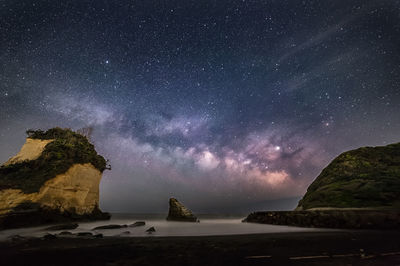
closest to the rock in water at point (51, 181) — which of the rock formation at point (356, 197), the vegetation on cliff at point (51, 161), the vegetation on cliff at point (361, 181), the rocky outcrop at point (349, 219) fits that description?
the vegetation on cliff at point (51, 161)

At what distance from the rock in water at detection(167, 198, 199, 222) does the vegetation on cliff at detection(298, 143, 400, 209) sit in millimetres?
15881

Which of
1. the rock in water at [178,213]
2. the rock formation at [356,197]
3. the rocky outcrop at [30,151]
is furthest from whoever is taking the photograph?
the rock in water at [178,213]

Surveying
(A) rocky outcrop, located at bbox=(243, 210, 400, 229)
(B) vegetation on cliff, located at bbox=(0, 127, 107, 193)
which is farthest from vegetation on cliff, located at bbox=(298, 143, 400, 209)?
(B) vegetation on cliff, located at bbox=(0, 127, 107, 193)

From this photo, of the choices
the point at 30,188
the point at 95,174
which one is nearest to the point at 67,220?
the point at 30,188

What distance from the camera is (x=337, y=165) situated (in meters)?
30.4

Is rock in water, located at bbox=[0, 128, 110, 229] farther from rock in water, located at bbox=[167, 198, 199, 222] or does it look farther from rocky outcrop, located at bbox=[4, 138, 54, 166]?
rock in water, located at bbox=[167, 198, 199, 222]

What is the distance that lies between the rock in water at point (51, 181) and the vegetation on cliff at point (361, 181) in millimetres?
28899

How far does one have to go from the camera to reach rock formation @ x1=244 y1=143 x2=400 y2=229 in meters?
14.6

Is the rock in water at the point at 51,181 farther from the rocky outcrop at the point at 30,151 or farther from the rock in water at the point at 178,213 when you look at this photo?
the rock in water at the point at 178,213

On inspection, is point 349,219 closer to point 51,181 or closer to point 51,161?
point 51,181

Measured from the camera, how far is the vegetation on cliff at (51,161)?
768 inches

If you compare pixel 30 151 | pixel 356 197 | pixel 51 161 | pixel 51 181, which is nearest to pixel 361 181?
pixel 356 197

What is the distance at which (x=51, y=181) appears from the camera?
20953 mm

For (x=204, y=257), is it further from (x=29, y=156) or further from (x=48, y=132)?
(x=48, y=132)
